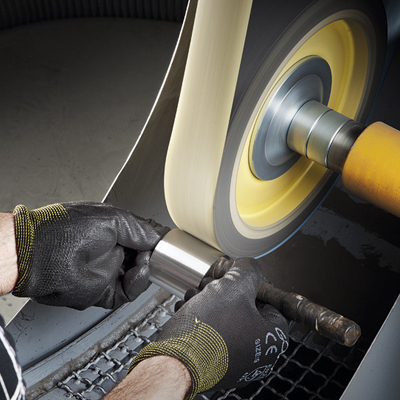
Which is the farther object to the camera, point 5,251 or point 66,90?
point 66,90

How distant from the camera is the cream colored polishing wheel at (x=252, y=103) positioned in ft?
2.55

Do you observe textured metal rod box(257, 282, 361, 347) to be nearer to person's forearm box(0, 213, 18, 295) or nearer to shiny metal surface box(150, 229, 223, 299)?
shiny metal surface box(150, 229, 223, 299)

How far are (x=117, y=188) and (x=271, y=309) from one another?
1.51ft

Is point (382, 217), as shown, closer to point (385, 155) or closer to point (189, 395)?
point (385, 155)

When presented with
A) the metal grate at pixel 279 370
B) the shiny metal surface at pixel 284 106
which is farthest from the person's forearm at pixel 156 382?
the shiny metal surface at pixel 284 106

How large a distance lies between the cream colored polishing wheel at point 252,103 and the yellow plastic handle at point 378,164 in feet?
0.53

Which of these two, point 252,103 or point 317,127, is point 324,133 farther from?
point 252,103

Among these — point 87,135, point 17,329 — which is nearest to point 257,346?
point 17,329

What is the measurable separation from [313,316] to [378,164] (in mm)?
315

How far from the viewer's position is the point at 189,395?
751mm

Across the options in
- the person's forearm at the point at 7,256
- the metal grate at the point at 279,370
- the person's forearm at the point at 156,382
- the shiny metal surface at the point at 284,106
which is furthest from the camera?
the metal grate at the point at 279,370

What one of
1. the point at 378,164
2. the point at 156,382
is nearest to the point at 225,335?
the point at 156,382

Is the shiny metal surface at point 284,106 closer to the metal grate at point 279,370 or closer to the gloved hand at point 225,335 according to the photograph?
the gloved hand at point 225,335

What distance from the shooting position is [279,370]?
3.70ft
